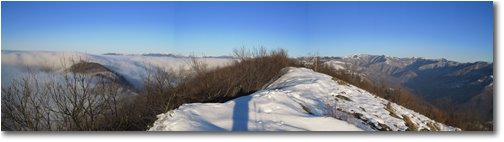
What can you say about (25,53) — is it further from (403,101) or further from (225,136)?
(403,101)

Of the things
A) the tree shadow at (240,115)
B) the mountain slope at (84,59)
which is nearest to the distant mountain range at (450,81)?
the tree shadow at (240,115)

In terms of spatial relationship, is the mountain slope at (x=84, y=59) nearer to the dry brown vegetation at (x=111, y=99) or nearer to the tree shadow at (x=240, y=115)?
the dry brown vegetation at (x=111, y=99)

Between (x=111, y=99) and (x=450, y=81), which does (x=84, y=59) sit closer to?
(x=111, y=99)

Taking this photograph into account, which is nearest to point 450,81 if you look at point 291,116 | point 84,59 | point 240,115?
point 291,116

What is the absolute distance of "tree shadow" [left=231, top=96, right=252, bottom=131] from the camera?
13.9 ft

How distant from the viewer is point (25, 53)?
5.02 metres

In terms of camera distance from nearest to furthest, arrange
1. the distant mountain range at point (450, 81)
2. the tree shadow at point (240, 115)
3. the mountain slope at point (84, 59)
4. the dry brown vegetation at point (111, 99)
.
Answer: the tree shadow at point (240, 115), the distant mountain range at point (450, 81), the mountain slope at point (84, 59), the dry brown vegetation at point (111, 99)

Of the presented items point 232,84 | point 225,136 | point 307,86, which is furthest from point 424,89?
point 232,84

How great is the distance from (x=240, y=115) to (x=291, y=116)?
50 centimetres

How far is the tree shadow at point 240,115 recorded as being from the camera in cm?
425

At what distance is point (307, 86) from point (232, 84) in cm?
127

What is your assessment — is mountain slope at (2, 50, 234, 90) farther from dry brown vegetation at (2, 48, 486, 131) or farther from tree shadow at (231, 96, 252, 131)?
tree shadow at (231, 96, 252, 131)

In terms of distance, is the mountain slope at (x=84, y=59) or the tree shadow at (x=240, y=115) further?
the mountain slope at (x=84, y=59)

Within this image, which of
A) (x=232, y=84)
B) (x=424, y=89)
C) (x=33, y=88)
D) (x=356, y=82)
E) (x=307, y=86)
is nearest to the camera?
(x=424, y=89)
